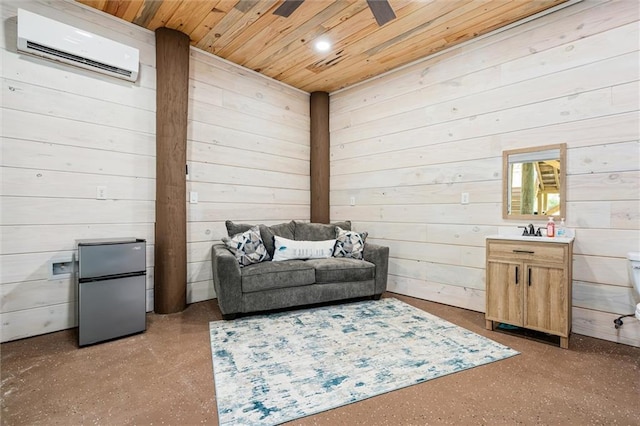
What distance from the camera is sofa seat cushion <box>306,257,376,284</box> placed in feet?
10.6

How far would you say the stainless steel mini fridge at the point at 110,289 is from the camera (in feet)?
7.58

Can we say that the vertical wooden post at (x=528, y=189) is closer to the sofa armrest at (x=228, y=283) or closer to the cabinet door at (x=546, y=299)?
the cabinet door at (x=546, y=299)

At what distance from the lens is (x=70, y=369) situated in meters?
1.99

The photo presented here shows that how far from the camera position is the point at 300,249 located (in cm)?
347

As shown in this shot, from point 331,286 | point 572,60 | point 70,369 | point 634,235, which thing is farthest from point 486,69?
point 70,369

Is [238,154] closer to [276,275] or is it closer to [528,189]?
[276,275]

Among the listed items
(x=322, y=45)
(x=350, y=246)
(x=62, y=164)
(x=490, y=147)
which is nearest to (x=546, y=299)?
(x=490, y=147)

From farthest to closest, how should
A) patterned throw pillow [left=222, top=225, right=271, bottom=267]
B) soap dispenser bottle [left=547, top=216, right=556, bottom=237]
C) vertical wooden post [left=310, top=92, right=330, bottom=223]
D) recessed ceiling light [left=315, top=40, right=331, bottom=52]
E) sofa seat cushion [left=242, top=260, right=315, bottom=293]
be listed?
vertical wooden post [left=310, top=92, right=330, bottom=223]
recessed ceiling light [left=315, top=40, right=331, bottom=52]
patterned throw pillow [left=222, top=225, right=271, bottom=267]
sofa seat cushion [left=242, top=260, right=315, bottom=293]
soap dispenser bottle [left=547, top=216, right=556, bottom=237]

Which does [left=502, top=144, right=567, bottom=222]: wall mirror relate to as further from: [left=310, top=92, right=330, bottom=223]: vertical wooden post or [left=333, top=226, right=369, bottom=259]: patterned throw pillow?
[left=310, top=92, right=330, bottom=223]: vertical wooden post

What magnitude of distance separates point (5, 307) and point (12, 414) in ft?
4.02

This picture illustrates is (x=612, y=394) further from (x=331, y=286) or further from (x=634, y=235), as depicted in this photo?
(x=331, y=286)

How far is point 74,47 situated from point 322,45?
7.12 feet

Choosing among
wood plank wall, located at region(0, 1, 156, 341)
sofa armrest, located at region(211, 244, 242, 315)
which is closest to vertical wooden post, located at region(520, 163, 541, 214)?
sofa armrest, located at region(211, 244, 242, 315)

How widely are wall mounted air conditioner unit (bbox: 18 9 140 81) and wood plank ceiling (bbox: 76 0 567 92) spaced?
1.06ft
